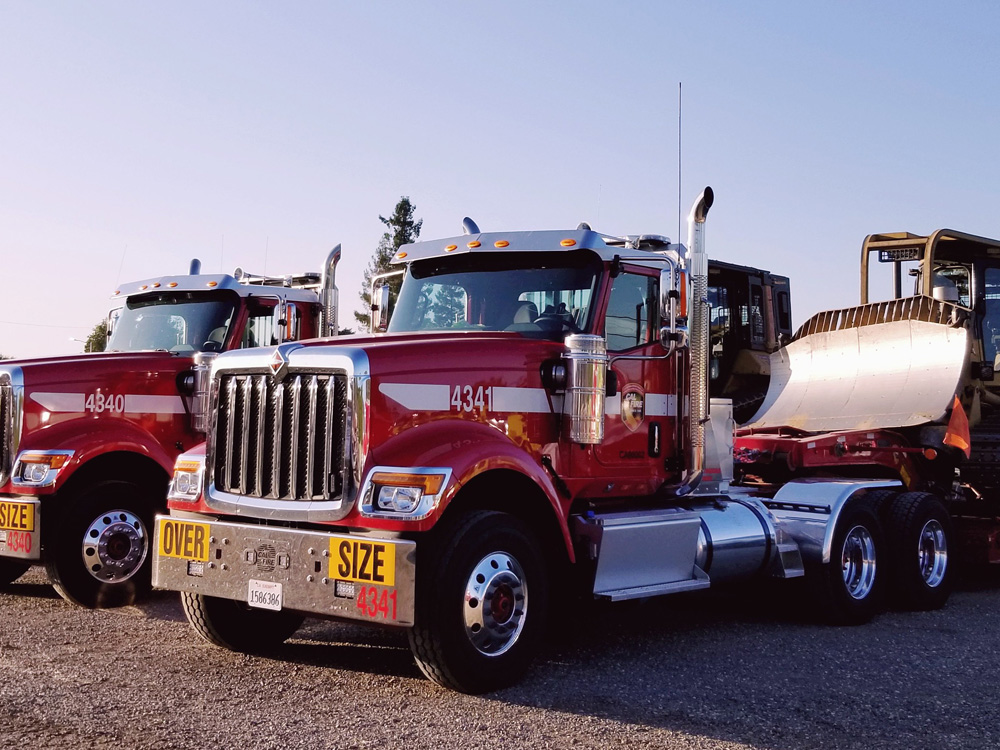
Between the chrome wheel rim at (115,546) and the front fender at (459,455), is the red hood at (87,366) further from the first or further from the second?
the front fender at (459,455)

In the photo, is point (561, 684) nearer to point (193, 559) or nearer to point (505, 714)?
point (505, 714)

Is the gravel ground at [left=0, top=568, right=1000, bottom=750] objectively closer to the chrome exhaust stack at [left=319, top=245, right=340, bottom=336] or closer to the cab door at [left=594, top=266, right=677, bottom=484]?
the cab door at [left=594, top=266, right=677, bottom=484]

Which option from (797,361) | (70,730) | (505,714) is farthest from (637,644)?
(797,361)

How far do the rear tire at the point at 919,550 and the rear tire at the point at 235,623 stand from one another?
4.93 meters

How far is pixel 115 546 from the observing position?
29.1 feet

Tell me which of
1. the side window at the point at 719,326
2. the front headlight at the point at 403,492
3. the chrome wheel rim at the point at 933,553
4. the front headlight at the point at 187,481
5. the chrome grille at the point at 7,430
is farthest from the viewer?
the side window at the point at 719,326

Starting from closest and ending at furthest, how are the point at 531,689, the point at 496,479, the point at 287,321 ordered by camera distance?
the point at 531,689 → the point at 496,479 → the point at 287,321

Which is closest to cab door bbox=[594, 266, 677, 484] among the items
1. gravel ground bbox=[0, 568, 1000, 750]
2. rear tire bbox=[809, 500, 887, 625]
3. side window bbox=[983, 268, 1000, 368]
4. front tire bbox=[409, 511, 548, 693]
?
gravel ground bbox=[0, 568, 1000, 750]

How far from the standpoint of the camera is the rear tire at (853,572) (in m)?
8.77

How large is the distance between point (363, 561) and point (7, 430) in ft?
14.4

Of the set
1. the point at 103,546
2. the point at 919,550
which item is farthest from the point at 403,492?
the point at 919,550

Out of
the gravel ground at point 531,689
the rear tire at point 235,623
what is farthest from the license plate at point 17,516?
the rear tire at point 235,623

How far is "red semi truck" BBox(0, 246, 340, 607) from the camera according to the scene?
340 inches

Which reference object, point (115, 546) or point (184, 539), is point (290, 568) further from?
point (115, 546)
